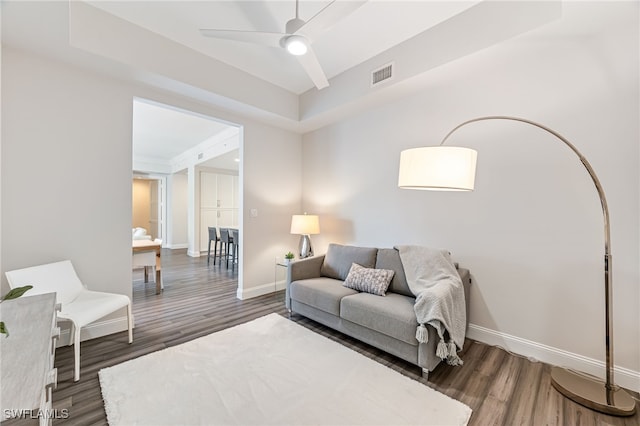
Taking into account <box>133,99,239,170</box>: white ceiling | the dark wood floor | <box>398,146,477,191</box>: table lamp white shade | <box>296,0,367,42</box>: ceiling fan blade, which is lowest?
the dark wood floor

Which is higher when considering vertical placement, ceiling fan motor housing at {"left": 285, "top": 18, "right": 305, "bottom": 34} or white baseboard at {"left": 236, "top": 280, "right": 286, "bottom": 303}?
ceiling fan motor housing at {"left": 285, "top": 18, "right": 305, "bottom": 34}

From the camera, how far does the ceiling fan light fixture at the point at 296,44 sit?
1861 mm

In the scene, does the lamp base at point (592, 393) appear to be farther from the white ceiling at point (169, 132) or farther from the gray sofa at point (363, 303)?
the white ceiling at point (169, 132)

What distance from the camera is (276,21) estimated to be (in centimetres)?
248

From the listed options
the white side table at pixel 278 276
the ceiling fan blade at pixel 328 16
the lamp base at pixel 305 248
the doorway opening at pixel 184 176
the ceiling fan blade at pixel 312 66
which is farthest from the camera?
the doorway opening at pixel 184 176

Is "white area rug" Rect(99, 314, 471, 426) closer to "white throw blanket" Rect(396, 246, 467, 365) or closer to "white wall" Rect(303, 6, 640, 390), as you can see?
"white throw blanket" Rect(396, 246, 467, 365)

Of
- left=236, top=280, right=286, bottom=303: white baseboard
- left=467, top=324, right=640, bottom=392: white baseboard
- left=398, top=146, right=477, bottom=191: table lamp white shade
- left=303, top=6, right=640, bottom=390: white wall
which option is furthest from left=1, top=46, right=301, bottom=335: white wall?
left=467, top=324, right=640, bottom=392: white baseboard

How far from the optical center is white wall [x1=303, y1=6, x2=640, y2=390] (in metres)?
1.96

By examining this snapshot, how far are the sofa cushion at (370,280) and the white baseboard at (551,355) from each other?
0.97m

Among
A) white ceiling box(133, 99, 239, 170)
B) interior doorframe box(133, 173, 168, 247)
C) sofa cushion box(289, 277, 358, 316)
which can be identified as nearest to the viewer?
sofa cushion box(289, 277, 358, 316)

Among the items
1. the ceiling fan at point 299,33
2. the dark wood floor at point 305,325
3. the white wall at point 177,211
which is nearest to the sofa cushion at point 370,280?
the dark wood floor at point 305,325

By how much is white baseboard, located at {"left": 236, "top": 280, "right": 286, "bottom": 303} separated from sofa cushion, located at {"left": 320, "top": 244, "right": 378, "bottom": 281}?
3.75ft

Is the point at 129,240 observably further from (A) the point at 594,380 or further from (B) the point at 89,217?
(A) the point at 594,380

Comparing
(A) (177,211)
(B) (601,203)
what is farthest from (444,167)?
(A) (177,211)
